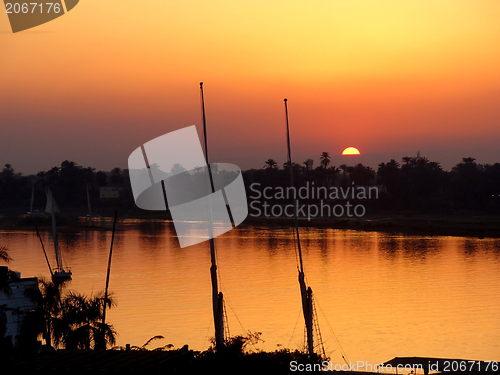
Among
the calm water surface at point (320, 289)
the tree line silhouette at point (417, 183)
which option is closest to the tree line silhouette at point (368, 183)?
the tree line silhouette at point (417, 183)

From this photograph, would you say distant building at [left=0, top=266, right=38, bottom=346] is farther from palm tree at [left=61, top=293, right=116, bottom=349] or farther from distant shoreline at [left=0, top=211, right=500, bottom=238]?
distant shoreline at [left=0, top=211, right=500, bottom=238]

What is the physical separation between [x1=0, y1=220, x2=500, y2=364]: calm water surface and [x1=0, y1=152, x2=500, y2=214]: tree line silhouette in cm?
3140

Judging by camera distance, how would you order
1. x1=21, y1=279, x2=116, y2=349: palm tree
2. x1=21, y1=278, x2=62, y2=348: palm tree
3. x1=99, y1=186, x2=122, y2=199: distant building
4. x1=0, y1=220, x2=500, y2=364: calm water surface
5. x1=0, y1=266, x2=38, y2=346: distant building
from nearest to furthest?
x1=21, y1=279, x2=116, y2=349: palm tree, x1=21, y1=278, x2=62, y2=348: palm tree, x1=0, y1=266, x2=38, y2=346: distant building, x1=0, y1=220, x2=500, y2=364: calm water surface, x1=99, y1=186, x2=122, y2=199: distant building

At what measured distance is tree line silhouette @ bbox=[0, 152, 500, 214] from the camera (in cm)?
10856

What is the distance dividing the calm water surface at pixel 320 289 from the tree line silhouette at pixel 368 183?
1236 inches

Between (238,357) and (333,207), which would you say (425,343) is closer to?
(238,357)

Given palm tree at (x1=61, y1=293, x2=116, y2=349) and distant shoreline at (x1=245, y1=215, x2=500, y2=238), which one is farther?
distant shoreline at (x1=245, y1=215, x2=500, y2=238)

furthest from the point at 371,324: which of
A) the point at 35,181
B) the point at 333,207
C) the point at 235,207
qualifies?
the point at 35,181

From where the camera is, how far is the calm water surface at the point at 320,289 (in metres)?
30.6

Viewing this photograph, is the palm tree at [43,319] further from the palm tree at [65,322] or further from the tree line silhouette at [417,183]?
the tree line silhouette at [417,183]

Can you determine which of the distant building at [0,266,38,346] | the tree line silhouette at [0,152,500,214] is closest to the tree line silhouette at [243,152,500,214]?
the tree line silhouette at [0,152,500,214]

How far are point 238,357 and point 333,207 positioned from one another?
109222 mm

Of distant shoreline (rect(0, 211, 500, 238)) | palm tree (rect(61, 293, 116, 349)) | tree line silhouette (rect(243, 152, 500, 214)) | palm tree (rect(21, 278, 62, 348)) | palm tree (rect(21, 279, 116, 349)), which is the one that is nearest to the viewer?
palm tree (rect(61, 293, 116, 349))

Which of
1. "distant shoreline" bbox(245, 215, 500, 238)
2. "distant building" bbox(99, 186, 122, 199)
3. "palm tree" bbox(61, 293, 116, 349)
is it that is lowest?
"distant shoreline" bbox(245, 215, 500, 238)
